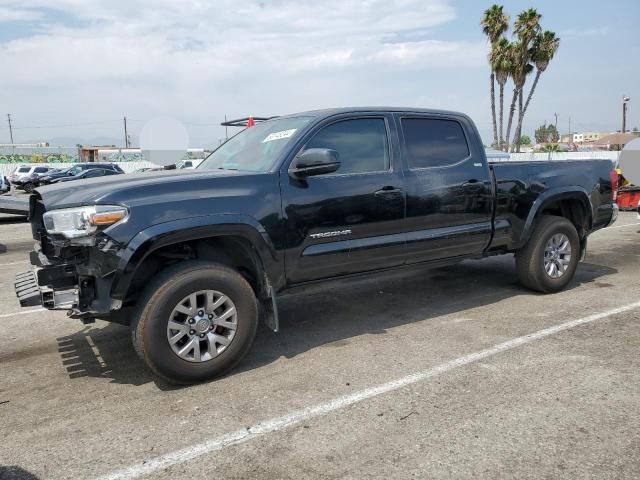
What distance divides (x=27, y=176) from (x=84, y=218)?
33.4m

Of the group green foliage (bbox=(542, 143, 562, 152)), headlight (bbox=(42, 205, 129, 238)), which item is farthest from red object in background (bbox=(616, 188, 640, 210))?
green foliage (bbox=(542, 143, 562, 152))

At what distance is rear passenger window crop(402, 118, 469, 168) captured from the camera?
490cm

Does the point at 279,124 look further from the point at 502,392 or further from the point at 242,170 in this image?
the point at 502,392

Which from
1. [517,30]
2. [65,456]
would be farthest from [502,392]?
[517,30]

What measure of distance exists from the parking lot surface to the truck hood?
4.35 ft

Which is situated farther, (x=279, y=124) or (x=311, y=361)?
(x=279, y=124)

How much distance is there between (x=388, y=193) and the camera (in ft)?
Answer: 15.0

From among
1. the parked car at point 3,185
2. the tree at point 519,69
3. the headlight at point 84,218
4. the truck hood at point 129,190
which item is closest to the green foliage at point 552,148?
the tree at point 519,69

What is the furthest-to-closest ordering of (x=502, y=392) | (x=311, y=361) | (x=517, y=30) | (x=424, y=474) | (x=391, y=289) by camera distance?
(x=517, y=30) → (x=391, y=289) → (x=311, y=361) → (x=502, y=392) → (x=424, y=474)

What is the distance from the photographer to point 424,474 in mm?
2625

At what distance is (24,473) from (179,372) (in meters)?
1.10

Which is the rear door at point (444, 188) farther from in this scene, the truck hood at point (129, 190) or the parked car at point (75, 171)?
the parked car at point (75, 171)

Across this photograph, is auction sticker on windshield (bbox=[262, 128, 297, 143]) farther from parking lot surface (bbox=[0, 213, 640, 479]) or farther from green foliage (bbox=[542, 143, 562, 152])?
green foliage (bbox=[542, 143, 562, 152])

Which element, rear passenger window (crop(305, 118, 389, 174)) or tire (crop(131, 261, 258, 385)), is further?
rear passenger window (crop(305, 118, 389, 174))
